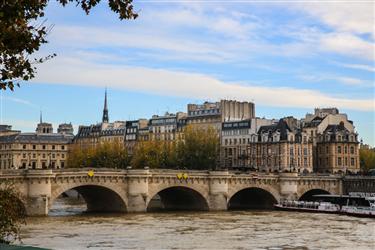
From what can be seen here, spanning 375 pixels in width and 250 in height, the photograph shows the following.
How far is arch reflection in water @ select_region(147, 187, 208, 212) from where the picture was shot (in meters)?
75.5

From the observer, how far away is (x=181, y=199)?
3167 inches

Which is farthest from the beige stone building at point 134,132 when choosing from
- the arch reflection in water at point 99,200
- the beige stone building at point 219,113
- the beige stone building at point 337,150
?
the arch reflection in water at point 99,200

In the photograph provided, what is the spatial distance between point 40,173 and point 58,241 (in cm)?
2065

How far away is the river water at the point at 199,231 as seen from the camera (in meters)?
41.8

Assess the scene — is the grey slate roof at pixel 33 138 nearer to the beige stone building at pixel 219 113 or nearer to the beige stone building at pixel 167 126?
the beige stone building at pixel 167 126

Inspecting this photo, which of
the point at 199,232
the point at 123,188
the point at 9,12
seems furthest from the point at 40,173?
the point at 9,12

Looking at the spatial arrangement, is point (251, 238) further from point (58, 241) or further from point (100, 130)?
point (100, 130)

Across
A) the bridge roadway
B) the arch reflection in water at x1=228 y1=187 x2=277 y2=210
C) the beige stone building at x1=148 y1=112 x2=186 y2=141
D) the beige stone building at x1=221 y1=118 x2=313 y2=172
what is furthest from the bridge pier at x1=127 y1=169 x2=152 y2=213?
the beige stone building at x1=148 y1=112 x2=186 y2=141

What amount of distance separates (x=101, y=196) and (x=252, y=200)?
22.5 meters

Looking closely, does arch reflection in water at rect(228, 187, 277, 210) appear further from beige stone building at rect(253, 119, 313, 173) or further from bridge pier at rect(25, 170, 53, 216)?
bridge pier at rect(25, 170, 53, 216)

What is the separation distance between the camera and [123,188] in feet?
225

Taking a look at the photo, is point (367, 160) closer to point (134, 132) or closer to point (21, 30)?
point (134, 132)

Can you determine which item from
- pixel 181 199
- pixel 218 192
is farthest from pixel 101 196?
pixel 218 192

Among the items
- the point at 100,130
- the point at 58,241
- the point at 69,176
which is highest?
the point at 100,130
